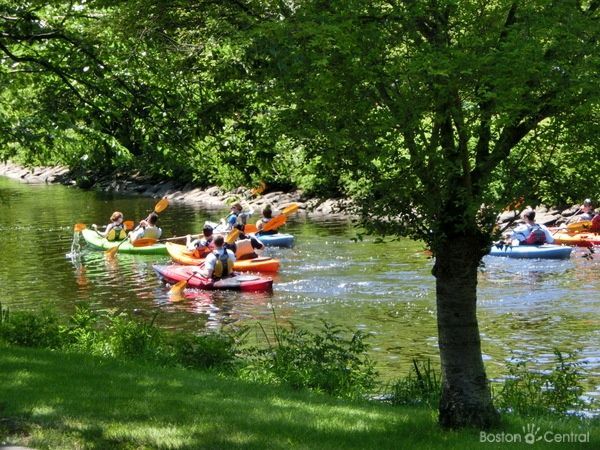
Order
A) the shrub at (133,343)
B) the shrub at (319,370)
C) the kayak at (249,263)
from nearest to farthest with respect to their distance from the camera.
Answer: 1. the shrub at (319,370)
2. the shrub at (133,343)
3. the kayak at (249,263)

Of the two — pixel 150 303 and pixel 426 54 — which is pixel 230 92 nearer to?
pixel 426 54

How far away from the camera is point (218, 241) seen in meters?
18.9

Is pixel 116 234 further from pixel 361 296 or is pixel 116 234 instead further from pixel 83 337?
pixel 83 337

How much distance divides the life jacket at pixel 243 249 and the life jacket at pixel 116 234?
554 cm

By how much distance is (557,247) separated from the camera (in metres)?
21.5

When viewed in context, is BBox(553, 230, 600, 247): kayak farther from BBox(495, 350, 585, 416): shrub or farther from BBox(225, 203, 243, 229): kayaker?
BBox(495, 350, 585, 416): shrub

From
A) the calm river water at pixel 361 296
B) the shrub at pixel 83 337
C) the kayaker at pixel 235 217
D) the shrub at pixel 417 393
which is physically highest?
the kayaker at pixel 235 217

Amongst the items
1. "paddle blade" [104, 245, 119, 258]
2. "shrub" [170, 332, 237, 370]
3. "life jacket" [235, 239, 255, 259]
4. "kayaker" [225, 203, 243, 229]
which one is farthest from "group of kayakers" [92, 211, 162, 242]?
"shrub" [170, 332, 237, 370]

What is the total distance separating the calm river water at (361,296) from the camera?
13.6 meters

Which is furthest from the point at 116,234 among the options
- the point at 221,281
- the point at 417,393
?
the point at 417,393

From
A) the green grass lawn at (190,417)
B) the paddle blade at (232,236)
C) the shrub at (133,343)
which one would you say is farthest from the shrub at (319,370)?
the paddle blade at (232,236)

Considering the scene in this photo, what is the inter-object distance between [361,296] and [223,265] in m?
3.16

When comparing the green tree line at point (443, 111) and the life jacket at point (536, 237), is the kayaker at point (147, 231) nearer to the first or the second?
the life jacket at point (536, 237)

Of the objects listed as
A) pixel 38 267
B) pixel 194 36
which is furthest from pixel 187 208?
pixel 194 36
